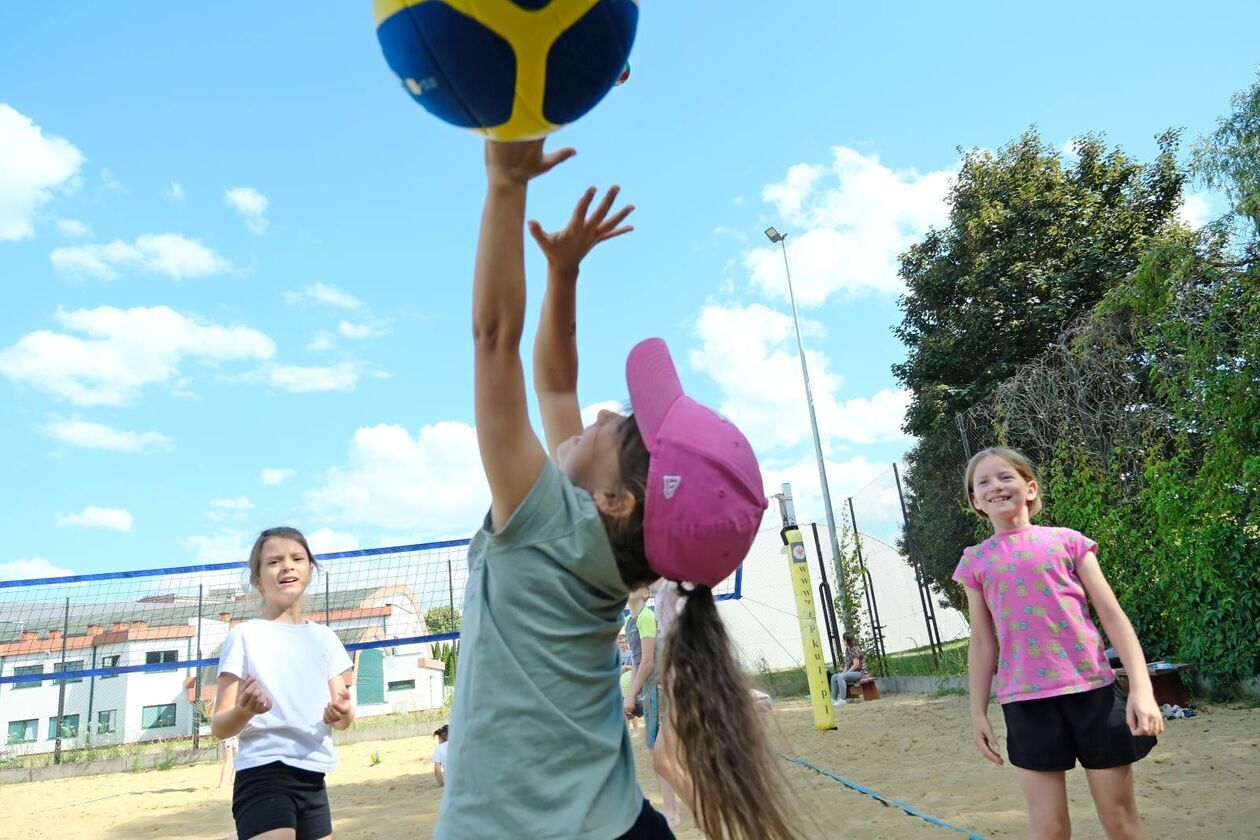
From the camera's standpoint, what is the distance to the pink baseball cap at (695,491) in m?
Result: 1.29

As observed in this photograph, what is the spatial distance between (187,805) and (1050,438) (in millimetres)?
8641

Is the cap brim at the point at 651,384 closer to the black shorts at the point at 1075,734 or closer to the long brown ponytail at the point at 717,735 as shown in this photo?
the long brown ponytail at the point at 717,735

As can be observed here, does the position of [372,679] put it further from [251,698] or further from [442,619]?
[251,698]

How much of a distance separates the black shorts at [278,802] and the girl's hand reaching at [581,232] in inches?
75.4

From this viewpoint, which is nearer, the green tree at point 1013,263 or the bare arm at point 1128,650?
the bare arm at point 1128,650

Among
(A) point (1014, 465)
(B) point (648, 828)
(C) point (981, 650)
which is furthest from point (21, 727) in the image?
(B) point (648, 828)

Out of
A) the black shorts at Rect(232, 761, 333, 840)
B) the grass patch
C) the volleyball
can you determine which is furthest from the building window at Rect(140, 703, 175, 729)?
the volleyball

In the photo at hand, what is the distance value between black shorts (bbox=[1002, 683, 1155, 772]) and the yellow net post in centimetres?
598

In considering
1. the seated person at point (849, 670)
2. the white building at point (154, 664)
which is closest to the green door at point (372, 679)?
the white building at point (154, 664)

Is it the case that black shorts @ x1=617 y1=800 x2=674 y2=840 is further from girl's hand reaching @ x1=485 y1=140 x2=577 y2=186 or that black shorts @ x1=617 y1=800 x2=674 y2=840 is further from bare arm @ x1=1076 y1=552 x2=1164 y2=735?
bare arm @ x1=1076 y1=552 x2=1164 y2=735

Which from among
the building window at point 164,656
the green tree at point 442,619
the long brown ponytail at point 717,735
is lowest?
the long brown ponytail at point 717,735

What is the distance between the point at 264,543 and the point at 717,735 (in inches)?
82.4

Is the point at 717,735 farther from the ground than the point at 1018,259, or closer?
closer

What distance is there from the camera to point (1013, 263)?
14891 millimetres
